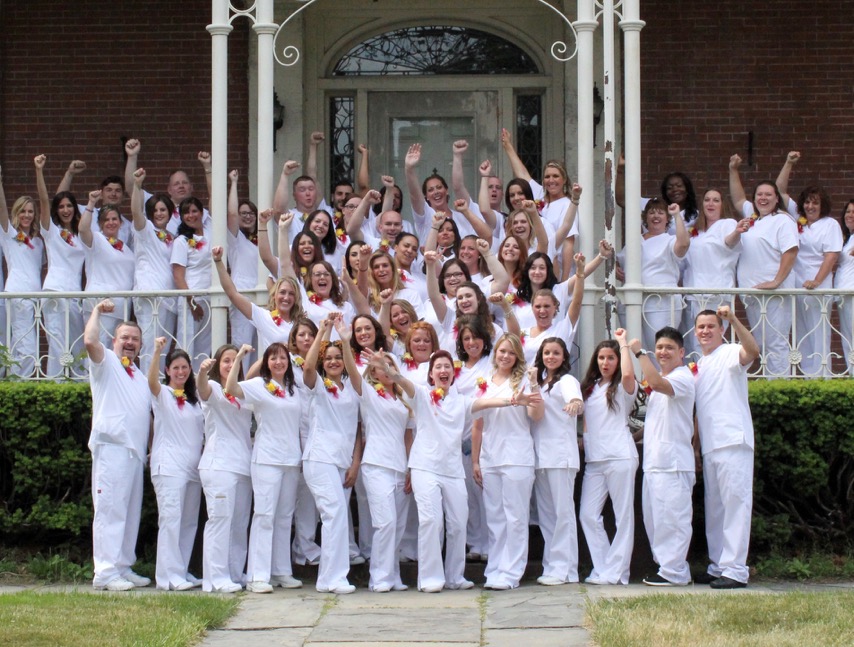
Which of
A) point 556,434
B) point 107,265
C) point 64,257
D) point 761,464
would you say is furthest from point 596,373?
point 64,257

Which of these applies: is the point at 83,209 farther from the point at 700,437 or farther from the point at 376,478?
the point at 700,437

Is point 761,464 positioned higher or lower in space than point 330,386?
lower

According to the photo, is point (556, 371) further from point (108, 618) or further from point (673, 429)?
→ point (108, 618)

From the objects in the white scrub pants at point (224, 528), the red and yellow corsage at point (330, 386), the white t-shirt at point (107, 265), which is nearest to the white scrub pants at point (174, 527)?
the white scrub pants at point (224, 528)

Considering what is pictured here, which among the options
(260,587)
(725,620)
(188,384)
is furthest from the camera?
(188,384)

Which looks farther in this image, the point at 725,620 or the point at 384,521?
the point at 384,521

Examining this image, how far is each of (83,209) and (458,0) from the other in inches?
158

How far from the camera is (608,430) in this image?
9.99m

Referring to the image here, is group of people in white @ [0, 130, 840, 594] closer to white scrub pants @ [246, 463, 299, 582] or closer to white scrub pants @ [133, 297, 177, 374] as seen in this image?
white scrub pants @ [246, 463, 299, 582]

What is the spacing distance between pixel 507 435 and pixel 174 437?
6.99ft

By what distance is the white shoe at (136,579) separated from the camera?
32.5ft

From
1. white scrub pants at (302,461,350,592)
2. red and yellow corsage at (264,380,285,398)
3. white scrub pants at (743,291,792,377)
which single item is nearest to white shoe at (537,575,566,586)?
white scrub pants at (302,461,350,592)

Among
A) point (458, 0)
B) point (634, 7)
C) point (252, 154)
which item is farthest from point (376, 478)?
point (458, 0)

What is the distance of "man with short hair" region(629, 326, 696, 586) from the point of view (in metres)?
9.79
